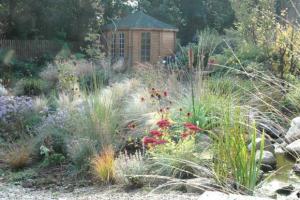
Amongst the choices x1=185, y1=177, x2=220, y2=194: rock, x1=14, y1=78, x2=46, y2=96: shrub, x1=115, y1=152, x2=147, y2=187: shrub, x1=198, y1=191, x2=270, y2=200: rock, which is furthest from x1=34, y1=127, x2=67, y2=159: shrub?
x1=14, y1=78, x2=46, y2=96: shrub

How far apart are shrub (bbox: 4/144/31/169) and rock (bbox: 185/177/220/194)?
2264 millimetres

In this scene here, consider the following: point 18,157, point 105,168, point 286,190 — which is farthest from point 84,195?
point 286,190

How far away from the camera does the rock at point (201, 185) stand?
145 inches

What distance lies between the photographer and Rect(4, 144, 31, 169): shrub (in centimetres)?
549

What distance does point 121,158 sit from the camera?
15.8 ft

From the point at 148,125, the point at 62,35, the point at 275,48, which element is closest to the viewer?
the point at 148,125

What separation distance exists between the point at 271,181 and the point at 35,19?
14.9 meters

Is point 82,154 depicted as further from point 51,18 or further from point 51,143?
point 51,18

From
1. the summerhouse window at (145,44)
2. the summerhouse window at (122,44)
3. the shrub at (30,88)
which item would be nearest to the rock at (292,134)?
the shrub at (30,88)

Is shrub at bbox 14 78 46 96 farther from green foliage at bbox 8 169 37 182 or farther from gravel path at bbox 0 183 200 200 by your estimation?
gravel path at bbox 0 183 200 200

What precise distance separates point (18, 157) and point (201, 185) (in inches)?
103

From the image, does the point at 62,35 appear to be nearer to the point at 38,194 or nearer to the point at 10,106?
the point at 10,106

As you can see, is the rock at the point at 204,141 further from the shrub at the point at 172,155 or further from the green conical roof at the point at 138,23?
the green conical roof at the point at 138,23

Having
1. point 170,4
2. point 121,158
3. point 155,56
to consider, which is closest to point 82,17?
point 155,56
